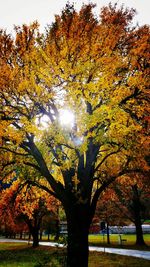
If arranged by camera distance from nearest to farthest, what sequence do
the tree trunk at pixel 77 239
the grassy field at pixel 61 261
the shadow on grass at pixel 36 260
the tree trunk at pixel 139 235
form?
the shadow on grass at pixel 36 260, the grassy field at pixel 61 261, the tree trunk at pixel 77 239, the tree trunk at pixel 139 235

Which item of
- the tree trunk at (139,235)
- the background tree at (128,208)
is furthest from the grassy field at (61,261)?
the background tree at (128,208)

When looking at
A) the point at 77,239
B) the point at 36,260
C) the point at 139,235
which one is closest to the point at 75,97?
the point at 77,239

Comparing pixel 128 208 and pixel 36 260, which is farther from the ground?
pixel 128 208

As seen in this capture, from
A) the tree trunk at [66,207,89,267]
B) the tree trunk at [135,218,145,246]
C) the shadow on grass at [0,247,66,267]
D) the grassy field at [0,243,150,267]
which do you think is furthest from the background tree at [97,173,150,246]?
the tree trunk at [66,207,89,267]

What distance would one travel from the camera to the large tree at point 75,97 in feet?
36.8

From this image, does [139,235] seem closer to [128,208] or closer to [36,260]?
[128,208]

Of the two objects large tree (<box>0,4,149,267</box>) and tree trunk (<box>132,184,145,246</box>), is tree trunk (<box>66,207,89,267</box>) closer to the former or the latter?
large tree (<box>0,4,149,267</box>)

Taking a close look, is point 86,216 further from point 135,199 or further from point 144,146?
point 135,199

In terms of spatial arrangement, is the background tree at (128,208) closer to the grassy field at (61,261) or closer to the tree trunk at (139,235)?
the tree trunk at (139,235)

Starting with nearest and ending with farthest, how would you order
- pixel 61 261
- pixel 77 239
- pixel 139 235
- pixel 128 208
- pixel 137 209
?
pixel 61 261 < pixel 77 239 < pixel 139 235 < pixel 137 209 < pixel 128 208

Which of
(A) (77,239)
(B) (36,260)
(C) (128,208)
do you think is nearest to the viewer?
(A) (77,239)

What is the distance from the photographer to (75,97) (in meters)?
11.4

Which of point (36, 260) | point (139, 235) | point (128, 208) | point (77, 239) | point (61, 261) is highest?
point (128, 208)

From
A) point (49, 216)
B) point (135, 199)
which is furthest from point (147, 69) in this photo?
point (49, 216)
